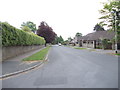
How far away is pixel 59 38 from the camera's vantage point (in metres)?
109

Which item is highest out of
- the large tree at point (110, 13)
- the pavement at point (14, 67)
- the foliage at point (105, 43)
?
the large tree at point (110, 13)

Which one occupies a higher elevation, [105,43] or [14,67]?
[105,43]

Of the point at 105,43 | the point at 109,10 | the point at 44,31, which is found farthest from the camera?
the point at 44,31

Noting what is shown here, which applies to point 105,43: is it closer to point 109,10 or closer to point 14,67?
point 109,10

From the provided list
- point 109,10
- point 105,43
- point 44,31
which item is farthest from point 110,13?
point 44,31

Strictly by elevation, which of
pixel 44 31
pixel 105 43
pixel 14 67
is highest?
pixel 44 31

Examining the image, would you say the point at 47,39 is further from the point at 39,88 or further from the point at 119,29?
the point at 39,88

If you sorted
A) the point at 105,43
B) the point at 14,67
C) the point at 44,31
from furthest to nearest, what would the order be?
the point at 44,31 → the point at 105,43 → the point at 14,67

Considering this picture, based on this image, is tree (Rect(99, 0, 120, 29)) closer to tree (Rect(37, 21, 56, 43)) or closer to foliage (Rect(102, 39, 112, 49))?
foliage (Rect(102, 39, 112, 49))

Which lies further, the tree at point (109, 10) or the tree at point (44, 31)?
the tree at point (44, 31)

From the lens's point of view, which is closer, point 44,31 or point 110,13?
point 110,13

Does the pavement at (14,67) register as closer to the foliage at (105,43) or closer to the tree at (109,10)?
the tree at (109,10)

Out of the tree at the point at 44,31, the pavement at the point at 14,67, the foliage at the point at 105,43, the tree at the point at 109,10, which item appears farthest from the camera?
the tree at the point at 44,31

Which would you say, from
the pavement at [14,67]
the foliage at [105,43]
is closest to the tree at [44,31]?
the foliage at [105,43]
